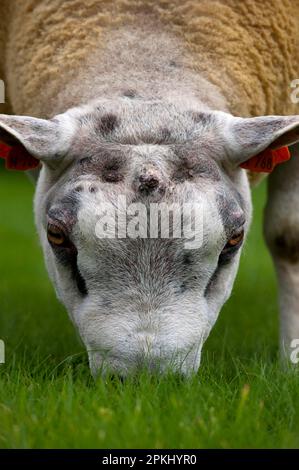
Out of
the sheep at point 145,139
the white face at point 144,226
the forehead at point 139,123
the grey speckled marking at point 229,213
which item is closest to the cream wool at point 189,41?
the sheep at point 145,139

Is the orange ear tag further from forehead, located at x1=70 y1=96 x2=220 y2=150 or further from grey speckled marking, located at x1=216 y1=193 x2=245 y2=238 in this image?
grey speckled marking, located at x1=216 y1=193 x2=245 y2=238

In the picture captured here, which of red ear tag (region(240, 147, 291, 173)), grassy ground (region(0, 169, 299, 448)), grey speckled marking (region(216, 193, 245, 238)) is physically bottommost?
grassy ground (region(0, 169, 299, 448))

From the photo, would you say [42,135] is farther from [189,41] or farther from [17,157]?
[189,41]

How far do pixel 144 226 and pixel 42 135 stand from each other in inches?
28.2

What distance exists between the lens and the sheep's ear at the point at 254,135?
4.39 m

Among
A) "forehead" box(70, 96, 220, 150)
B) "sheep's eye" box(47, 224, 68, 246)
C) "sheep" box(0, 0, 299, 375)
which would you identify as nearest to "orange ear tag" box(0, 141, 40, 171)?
"sheep" box(0, 0, 299, 375)

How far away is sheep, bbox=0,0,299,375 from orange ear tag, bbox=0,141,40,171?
0.04 metres

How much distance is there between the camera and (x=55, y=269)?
4.64m

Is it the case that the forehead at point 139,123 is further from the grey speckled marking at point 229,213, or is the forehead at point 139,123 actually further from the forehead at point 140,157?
the grey speckled marking at point 229,213

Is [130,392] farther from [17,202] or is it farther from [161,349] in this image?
[17,202]

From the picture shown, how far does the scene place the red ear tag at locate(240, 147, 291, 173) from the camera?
4.57 meters

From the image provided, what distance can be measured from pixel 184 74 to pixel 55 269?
1174 mm

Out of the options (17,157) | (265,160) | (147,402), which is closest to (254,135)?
(265,160)

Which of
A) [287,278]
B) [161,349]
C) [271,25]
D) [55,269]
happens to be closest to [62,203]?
[55,269]
